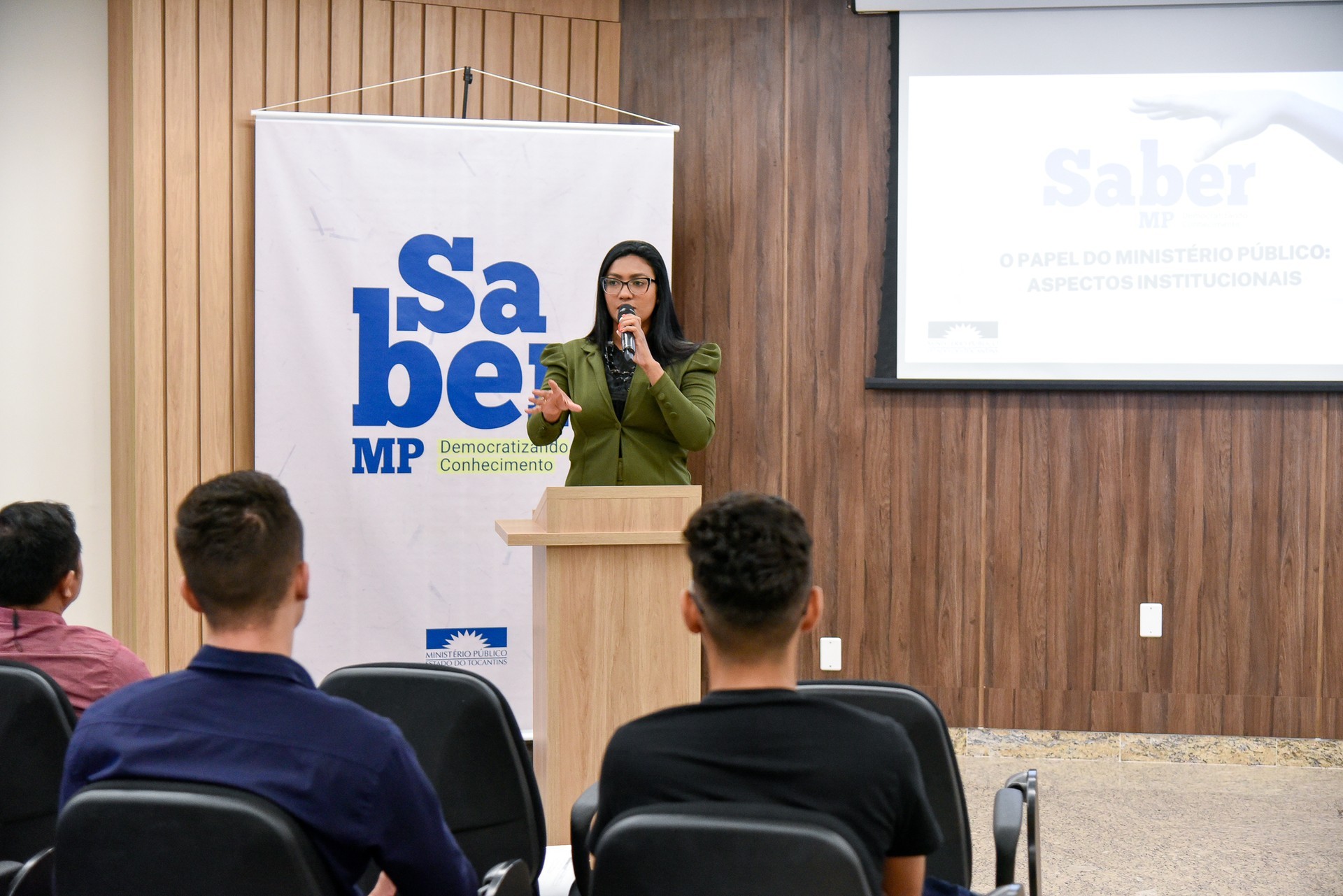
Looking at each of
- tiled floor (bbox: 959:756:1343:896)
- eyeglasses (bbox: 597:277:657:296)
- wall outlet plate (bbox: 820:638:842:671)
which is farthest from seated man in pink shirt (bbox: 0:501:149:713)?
wall outlet plate (bbox: 820:638:842:671)

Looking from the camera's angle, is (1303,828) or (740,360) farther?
(740,360)

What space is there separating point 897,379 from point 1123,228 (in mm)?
1043

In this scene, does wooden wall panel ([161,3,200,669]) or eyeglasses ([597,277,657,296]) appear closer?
eyeglasses ([597,277,657,296])

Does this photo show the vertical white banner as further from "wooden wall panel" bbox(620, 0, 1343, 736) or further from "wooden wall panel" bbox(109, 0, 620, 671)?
"wooden wall panel" bbox(620, 0, 1343, 736)

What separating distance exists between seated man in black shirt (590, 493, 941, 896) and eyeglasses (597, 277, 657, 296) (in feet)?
5.59

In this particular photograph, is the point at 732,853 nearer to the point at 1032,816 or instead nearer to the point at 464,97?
the point at 1032,816

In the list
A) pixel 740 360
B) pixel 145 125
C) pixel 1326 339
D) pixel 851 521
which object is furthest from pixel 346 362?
pixel 1326 339

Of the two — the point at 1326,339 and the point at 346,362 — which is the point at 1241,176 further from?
the point at 346,362

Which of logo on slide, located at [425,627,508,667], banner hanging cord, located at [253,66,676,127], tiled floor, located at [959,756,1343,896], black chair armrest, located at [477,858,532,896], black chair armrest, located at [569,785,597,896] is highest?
banner hanging cord, located at [253,66,676,127]

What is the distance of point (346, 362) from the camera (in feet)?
14.1

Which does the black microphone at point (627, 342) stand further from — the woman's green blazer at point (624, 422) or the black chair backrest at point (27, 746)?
the black chair backrest at point (27, 746)

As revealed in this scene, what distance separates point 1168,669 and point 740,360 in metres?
2.08

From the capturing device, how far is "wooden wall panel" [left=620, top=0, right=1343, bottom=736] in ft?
14.9

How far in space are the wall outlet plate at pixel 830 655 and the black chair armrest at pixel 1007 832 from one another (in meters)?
2.62
